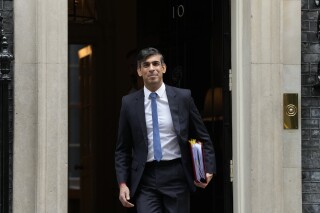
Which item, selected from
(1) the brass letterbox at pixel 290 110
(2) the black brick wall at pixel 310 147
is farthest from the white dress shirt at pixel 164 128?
(2) the black brick wall at pixel 310 147

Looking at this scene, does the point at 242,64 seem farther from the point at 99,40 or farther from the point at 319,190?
the point at 99,40

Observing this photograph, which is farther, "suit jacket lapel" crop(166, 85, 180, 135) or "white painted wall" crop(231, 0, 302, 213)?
"white painted wall" crop(231, 0, 302, 213)

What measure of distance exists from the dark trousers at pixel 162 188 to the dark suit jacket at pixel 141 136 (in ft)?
0.19

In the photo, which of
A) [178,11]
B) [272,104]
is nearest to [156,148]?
Result: [272,104]

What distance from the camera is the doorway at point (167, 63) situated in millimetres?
9062

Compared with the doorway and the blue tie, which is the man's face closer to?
the blue tie

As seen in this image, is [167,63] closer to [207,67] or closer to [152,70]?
[207,67]

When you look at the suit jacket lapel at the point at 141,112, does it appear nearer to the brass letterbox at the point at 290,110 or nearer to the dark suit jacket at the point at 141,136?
the dark suit jacket at the point at 141,136

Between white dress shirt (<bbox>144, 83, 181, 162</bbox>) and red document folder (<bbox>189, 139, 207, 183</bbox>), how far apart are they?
0.11m

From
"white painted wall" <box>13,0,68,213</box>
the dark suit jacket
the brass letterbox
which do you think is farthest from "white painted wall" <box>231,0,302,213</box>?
"white painted wall" <box>13,0,68,213</box>

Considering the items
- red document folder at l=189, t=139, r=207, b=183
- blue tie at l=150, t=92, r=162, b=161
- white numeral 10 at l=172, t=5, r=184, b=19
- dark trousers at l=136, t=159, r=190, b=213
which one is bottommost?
dark trousers at l=136, t=159, r=190, b=213

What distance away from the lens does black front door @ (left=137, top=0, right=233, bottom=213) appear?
8.99 meters

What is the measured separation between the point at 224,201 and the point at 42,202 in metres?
1.61

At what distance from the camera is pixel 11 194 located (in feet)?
27.0
